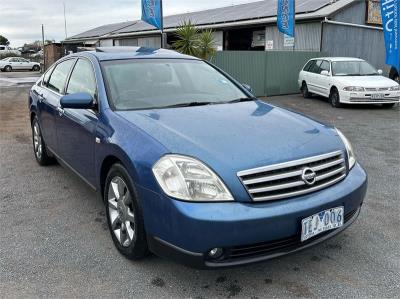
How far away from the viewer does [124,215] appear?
10.2 feet

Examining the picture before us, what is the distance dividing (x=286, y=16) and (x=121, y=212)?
14598mm

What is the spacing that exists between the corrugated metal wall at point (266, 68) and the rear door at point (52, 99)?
8.97 m

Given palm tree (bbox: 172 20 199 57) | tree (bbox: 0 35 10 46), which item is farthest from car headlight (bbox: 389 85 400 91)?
tree (bbox: 0 35 10 46)

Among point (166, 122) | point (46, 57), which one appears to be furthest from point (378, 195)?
point (46, 57)

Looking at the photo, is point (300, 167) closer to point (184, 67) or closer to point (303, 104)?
point (184, 67)

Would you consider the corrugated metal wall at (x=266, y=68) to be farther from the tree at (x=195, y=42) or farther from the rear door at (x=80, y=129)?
the rear door at (x=80, y=129)

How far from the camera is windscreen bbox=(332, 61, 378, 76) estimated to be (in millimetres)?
12477

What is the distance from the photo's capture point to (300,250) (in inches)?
107

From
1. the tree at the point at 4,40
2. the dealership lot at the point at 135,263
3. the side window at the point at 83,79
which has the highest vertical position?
the tree at the point at 4,40

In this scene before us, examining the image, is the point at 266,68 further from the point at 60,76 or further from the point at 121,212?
the point at 121,212

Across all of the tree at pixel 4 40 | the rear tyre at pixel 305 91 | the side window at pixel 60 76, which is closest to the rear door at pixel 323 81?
the rear tyre at pixel 305 91

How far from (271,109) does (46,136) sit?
291 centimetres

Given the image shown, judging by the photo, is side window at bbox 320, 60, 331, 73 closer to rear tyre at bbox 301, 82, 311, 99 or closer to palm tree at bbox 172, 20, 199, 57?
rear tyre at bbox 301, 82, 311, 99

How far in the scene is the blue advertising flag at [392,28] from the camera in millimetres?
12477
